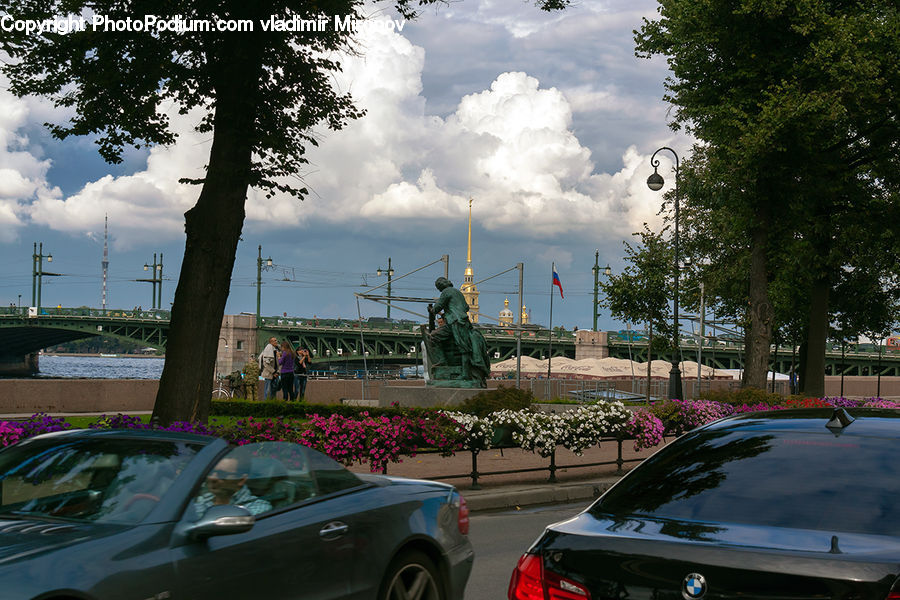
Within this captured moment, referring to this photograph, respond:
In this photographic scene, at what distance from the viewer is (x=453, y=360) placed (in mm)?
26141

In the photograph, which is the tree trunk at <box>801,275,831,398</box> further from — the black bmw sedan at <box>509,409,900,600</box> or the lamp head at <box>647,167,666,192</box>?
the black bmw sedan at <box>509,409,900,600</box>

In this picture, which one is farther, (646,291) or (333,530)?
(646,291)

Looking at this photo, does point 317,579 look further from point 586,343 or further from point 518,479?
point 586,343

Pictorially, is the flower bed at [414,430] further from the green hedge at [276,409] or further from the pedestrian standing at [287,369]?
the pedestrian standing at [287,369]

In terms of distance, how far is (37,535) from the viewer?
4234 millimetres

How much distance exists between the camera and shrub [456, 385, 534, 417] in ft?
51.8

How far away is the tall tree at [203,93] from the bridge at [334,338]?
53.5 m

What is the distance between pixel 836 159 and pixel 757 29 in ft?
14.3

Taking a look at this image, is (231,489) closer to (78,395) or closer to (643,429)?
(643,429)

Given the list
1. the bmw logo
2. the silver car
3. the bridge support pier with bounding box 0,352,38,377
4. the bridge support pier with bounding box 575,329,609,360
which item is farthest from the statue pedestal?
the bridge support pier with bounding box 0,352,38,377

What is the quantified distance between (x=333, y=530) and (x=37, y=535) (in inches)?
63.3

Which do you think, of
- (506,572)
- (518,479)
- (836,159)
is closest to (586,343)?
(836,159)

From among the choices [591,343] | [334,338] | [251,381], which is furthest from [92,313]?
[251,381]

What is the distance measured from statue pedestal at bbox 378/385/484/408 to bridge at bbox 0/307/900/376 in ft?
141
